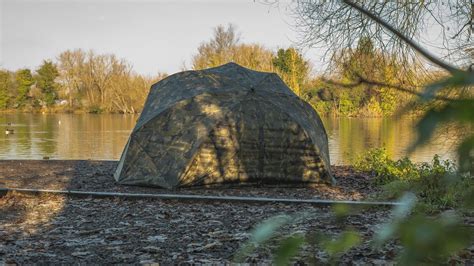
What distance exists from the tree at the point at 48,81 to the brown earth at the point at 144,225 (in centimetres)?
6828

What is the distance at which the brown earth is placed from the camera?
4484 millimetres

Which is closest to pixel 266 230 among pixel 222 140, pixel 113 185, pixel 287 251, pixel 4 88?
pixel 287 251

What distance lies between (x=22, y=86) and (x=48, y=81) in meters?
3.65

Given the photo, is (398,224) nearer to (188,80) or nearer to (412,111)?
(412,111)

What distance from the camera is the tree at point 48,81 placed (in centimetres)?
7312

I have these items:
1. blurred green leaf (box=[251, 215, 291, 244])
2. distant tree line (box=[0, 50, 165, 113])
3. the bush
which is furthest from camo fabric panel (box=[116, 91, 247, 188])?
distant tree line (box=[0, 50, 165, 113])

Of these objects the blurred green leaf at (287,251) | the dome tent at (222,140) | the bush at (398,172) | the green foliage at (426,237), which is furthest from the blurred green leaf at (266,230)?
the dome tent at (222,140)

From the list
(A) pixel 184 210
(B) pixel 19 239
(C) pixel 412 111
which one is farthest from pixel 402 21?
(C) pixel 412 111

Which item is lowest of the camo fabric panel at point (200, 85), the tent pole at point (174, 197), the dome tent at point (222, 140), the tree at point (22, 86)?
the tent pole at point (174, 197)

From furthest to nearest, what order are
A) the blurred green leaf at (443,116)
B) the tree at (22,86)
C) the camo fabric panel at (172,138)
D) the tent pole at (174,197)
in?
the tree at (22,86) < the camo fabric panel at (172,138) < the tent pole at (174,197) < the blurred green leaf at (443,116)

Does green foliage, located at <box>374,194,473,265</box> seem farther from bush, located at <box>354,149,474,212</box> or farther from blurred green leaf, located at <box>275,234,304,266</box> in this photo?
bush, located at <box>354,149,474,212</box>

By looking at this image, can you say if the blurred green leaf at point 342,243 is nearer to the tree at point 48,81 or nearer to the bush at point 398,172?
the bush at point 398,172

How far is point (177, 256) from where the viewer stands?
179 inches

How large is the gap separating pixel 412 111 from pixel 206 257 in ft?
13.3
